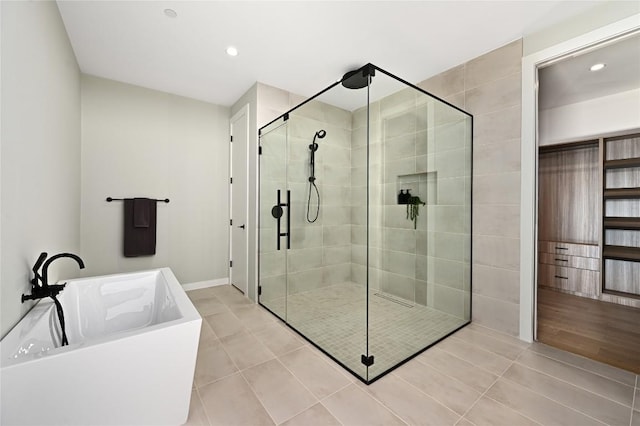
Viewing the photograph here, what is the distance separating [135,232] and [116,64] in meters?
1.79

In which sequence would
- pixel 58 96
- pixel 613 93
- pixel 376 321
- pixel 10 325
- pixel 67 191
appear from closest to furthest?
pixel 10 325
pixel 58 96
pixel 376 321
pixel 67 191
pixel 613 93

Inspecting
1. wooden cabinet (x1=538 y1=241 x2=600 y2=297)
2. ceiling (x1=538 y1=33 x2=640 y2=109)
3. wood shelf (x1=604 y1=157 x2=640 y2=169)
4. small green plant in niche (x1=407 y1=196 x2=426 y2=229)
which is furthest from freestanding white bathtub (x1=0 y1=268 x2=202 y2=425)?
wood shelf (x1=604 y1=157 x2=640 y2=169)

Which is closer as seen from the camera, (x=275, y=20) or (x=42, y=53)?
(x=42, y=53)

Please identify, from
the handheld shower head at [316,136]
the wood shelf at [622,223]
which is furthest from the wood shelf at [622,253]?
the handheld shower head at [316,136]

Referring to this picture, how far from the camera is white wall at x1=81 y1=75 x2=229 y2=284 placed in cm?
300

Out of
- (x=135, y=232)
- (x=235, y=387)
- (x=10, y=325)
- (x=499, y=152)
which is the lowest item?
(x=235, y=387)

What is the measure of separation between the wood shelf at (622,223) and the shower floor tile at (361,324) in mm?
2319

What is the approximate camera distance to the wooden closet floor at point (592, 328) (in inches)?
80.0

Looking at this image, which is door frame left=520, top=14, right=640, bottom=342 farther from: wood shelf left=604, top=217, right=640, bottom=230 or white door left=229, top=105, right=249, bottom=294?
white door left=229, top=105, right=249, bottom=294

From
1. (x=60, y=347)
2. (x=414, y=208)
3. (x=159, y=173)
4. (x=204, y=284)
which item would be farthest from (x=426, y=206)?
(x=159, y=173)

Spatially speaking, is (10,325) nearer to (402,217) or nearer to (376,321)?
(376,321)

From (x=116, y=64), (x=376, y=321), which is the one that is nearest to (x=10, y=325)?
(x=376, y=321)

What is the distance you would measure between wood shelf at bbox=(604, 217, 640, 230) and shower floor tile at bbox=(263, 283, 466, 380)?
2319mm

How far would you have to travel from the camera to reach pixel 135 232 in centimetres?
316
